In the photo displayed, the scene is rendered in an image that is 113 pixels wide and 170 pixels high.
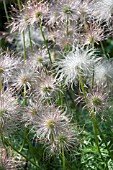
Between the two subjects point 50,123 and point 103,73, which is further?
point 103,73

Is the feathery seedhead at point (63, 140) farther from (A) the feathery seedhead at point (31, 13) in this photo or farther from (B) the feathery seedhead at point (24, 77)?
(A) the feathery seedhead at point (31, 13)

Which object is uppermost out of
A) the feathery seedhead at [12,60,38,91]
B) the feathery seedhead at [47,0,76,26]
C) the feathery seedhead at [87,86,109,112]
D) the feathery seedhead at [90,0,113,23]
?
the feathery seedhead at [47,0,76,26]

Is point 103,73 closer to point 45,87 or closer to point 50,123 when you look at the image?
point 45,87

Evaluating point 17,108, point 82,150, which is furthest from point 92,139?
point 17,108

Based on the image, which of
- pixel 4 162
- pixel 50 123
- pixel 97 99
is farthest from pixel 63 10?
pixel 4 162

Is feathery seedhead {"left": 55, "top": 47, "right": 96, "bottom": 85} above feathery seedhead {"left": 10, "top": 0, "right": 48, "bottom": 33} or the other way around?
the other way around

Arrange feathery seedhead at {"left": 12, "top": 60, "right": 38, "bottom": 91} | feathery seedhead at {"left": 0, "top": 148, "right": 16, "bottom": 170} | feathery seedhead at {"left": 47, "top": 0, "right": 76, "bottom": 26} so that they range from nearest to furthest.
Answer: feathery seedhead at {"left": 0, "top": 148, "right": 16, "bottom": 170} → feathery seedhead at {"left": 12, "top": 60, "right": 38, "bottom": 91} → feathery seedhead at {"left": 47, "top": 0, "right": 76, "bottom": 26}

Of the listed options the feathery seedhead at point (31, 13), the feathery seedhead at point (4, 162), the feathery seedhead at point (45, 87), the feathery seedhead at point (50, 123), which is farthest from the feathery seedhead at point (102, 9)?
the feathery seedhead at point (4, 162)

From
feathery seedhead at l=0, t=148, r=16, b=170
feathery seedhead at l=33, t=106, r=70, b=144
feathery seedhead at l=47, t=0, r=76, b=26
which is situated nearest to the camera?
feathery seedhead at l=33, t=106, r=70, b=144

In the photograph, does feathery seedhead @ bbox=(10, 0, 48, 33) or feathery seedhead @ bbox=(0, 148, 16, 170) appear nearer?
feathery seedhead @ bbox=(0, 148, 16, 170)

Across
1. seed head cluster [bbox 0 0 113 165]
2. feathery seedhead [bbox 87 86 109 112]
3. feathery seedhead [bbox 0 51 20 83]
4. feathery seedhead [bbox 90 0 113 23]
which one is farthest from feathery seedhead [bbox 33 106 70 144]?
feathery seedhead [bbox 90 0 113 23]

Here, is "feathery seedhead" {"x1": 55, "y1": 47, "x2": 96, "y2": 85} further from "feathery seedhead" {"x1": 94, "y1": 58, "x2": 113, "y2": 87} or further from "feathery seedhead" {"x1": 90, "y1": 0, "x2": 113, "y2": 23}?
"feathery seedhead" {"x1": 90, "y1": 0, "x2": 113, "y2": 23}
